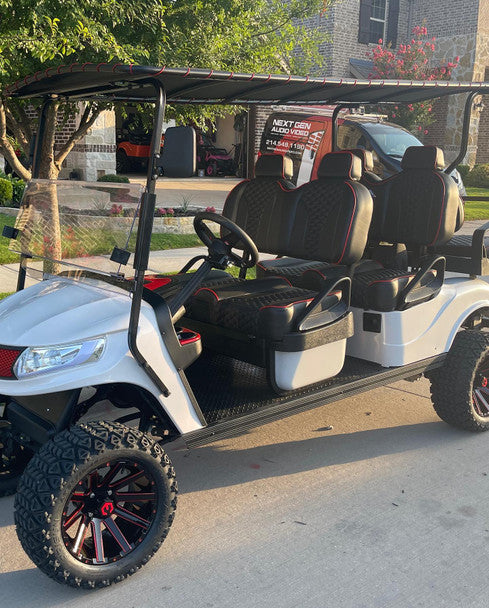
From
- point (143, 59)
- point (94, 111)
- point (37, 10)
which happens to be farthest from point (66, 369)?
point (94, 111)

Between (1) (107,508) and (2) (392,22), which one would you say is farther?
(2) (392,22)

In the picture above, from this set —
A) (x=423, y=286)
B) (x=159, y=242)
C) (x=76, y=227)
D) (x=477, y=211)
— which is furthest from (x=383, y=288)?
(x=477, y=211)

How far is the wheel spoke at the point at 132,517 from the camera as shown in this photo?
2832 millimetres

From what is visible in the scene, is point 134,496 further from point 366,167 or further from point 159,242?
point 159,242

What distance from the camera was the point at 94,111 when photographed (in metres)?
6.49

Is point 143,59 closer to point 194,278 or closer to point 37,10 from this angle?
point 37,10

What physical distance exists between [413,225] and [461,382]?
964 mm

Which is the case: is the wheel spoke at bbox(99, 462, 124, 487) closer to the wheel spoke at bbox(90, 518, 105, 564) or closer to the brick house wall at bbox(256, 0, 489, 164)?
the wheel spoke at bbox(90, 518, 105, 564)

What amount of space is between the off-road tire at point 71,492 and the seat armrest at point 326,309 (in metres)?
1.03

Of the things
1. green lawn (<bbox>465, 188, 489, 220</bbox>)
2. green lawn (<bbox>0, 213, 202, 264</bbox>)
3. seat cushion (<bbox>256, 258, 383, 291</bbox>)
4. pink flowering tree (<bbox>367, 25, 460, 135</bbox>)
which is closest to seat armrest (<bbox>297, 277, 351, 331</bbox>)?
seat cushion (<bbox>256, 258, 383, 291</bbox>)

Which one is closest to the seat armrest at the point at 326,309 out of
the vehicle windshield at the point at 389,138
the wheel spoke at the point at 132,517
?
the wheel spoke at the point at 132,517

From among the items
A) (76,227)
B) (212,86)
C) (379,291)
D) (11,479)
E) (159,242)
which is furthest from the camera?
(159,242)

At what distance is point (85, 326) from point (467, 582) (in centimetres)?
178

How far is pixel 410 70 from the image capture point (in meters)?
20.4
